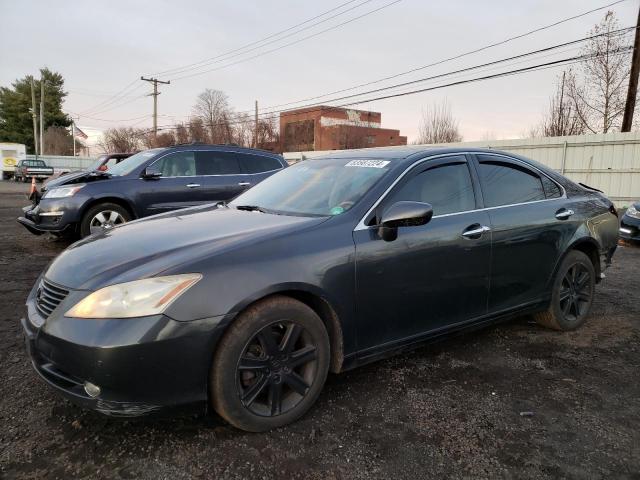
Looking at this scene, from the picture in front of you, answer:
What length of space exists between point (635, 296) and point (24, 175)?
41022 mm

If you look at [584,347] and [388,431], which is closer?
[388,431]

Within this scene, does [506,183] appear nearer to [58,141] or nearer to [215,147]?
[215,147]

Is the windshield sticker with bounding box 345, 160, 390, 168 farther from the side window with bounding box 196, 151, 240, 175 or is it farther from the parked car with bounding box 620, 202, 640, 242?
the parked car with bounding box 620, 202, 640, 242

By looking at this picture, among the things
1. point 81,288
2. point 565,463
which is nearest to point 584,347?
point 565,463

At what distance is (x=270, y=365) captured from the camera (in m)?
2.47

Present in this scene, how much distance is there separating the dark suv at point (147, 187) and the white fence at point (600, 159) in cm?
783

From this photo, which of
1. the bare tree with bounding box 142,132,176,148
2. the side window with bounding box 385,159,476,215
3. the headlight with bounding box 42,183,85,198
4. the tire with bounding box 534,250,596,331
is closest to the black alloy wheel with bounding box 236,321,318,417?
the side window with bounding box 385,159,476,215

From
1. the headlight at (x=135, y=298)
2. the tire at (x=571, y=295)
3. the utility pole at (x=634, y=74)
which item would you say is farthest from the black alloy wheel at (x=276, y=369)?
the utility pole at (x=634, y=74)

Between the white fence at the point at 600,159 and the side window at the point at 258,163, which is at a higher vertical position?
the white fence at the point at 600,159

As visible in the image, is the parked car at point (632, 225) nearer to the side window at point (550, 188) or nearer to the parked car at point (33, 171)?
the side window at point (550, 188)

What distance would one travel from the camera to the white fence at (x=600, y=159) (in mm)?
14375

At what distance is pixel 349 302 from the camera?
2727 mm

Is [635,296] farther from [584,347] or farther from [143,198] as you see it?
[143,198]

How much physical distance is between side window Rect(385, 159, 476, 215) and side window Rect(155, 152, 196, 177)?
545cm
